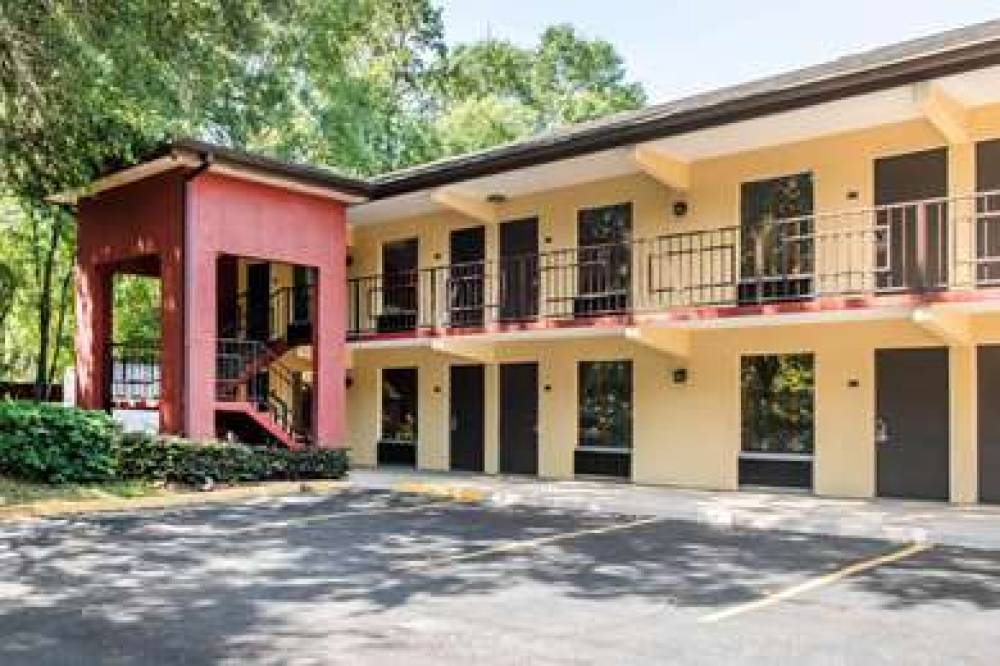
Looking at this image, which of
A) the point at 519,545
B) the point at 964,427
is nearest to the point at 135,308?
the point at 519,545

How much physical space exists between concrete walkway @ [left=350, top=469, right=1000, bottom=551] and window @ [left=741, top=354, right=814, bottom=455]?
2.46 ft

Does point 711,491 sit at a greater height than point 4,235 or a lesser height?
lesser

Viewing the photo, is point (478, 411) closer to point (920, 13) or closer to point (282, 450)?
point (282, 450)

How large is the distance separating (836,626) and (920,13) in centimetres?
1784

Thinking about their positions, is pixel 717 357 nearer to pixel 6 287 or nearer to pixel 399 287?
pixel 399 287

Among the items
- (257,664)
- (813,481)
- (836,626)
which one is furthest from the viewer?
(813,481)

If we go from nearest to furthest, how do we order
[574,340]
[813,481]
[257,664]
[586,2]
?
[257,664] < [813,481] < [574,340] < [586,2]

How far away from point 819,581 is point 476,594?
292 centimetres

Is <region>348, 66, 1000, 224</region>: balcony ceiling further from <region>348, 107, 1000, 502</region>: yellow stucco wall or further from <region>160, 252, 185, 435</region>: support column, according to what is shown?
<region>160, 252, 185, 435</region>: support column

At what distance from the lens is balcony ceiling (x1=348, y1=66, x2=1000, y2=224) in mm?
12594

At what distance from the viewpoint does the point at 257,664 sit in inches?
239

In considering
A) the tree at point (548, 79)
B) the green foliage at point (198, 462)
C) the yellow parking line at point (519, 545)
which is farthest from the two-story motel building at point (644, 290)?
the tree at point (548, 79)

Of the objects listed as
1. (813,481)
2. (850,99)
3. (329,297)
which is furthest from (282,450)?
(850,99)

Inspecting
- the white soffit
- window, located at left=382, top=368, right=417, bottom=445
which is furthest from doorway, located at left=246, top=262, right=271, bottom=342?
the white soffit
